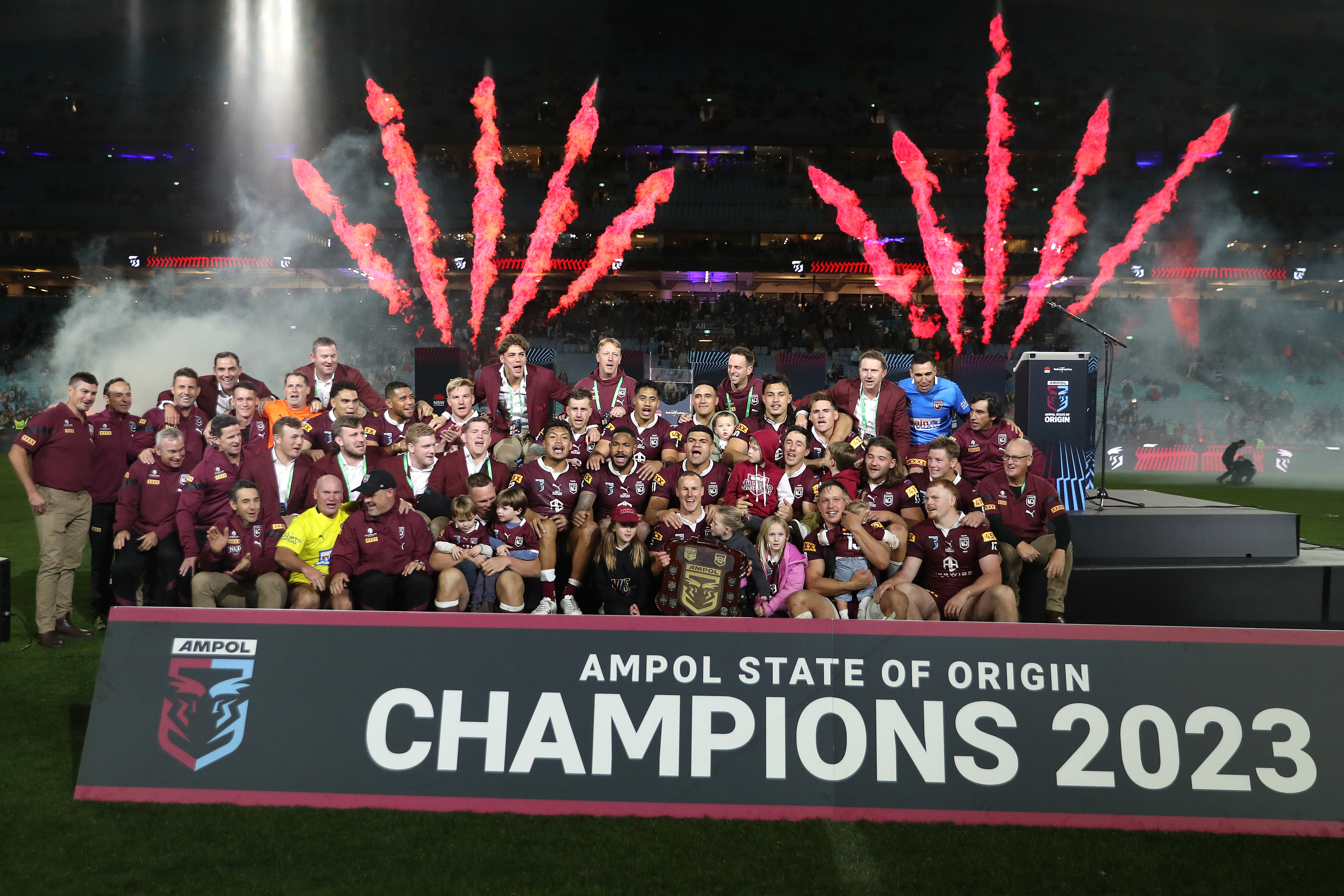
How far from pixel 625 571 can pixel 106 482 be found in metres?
4.53

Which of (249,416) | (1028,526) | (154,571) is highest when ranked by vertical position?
(249,416)

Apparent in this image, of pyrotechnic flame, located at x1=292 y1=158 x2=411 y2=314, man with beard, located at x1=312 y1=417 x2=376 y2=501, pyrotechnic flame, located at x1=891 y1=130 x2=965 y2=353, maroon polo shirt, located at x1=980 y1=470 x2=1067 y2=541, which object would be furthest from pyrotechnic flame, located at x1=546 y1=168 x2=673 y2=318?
maroon polo shirt, located at x1=980 y1=470 x2=1067 y2=541

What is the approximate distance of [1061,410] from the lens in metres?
8.85

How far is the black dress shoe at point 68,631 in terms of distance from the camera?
276 inches

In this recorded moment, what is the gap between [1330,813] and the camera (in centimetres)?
363

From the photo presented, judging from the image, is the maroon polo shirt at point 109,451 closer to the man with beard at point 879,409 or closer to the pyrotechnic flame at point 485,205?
the man with beard at point 879,409

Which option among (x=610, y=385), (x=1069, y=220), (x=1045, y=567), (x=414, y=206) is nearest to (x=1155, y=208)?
(x=1069, y=220)

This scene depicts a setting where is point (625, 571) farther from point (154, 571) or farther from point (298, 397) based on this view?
point (154, 571)

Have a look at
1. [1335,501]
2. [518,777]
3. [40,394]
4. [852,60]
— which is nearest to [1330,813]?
[518,777]

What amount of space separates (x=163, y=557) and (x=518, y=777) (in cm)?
440

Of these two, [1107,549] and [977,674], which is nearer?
[977,674]

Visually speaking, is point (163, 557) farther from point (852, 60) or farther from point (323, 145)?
point (852, 60)

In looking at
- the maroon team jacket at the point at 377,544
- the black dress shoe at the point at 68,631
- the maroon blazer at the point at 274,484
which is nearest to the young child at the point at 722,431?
the maroon team jacket at the point at 377,544

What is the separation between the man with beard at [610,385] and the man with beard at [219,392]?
9.48ft
